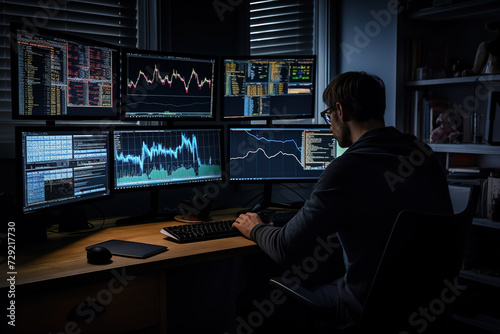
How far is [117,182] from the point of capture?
2215 mm

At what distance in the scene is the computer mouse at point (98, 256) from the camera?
1.64 m

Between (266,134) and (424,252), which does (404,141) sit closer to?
(424,252)

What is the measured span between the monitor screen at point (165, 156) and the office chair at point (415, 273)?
1281mm

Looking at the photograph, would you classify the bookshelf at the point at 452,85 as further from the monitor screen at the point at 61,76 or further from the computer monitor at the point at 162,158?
the monitor screen at the point at 61,76

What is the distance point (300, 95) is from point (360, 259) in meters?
1.35

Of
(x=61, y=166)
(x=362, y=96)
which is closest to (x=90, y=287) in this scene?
(x=61, y=166)

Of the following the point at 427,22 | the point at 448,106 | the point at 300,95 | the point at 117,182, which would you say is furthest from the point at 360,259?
the point at 427,22

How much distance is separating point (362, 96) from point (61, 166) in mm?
1147

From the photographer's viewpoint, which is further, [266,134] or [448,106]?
[448,106]

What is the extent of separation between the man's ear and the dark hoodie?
0.16m

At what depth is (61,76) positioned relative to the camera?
6.48 ft

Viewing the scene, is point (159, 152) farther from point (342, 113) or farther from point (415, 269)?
point (415, 269)

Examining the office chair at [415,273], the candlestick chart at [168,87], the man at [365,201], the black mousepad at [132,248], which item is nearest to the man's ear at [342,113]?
the man at [365,201]

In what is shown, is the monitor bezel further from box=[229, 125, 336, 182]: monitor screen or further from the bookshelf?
the bookshelf
